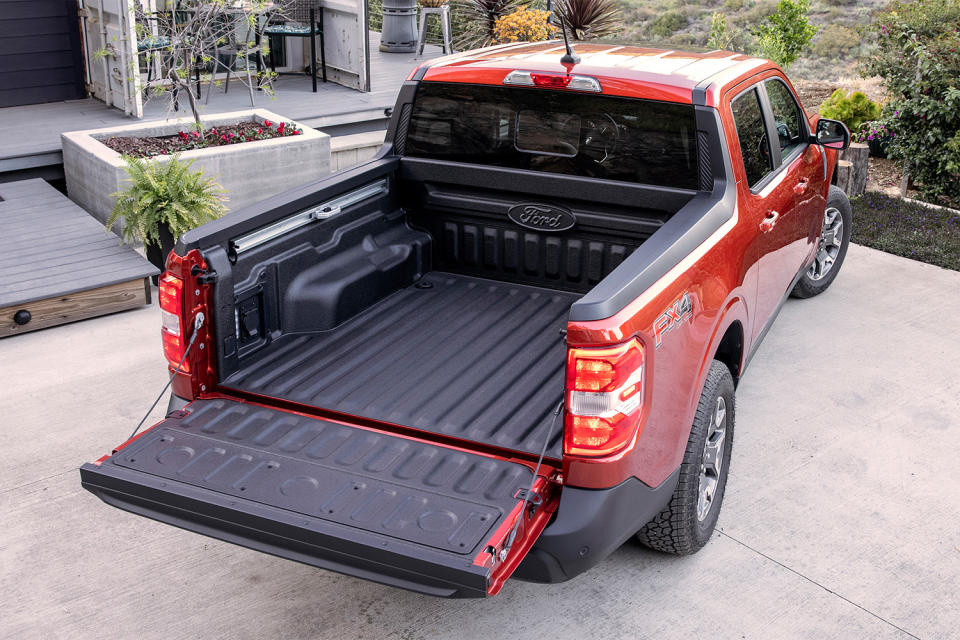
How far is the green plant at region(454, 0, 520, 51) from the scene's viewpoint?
12547 mm

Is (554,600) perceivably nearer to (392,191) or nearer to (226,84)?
(392,191)

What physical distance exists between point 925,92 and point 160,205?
21.2ft

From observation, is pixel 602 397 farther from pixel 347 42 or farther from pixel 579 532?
pixel 347 42

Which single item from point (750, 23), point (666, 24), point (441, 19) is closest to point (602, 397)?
point (441, 19)

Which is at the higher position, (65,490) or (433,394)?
(433,394)

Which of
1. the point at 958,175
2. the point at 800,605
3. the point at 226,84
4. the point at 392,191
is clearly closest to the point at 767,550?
the point at 800,605

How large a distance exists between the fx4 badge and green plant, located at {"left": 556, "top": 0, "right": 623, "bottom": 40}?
924 centimetres

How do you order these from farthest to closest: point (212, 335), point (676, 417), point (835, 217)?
point (835, 217) < point (212, 335) < point (676, 417)

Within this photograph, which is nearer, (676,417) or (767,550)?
(676,417)

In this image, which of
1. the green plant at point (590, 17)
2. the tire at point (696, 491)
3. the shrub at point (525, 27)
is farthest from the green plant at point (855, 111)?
the tire at point (696, 491)

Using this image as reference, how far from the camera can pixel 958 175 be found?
856 centimetres

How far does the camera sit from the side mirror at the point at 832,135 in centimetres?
519

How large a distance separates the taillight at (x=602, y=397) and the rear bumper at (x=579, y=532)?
16cm

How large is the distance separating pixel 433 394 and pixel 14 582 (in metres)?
1.77
